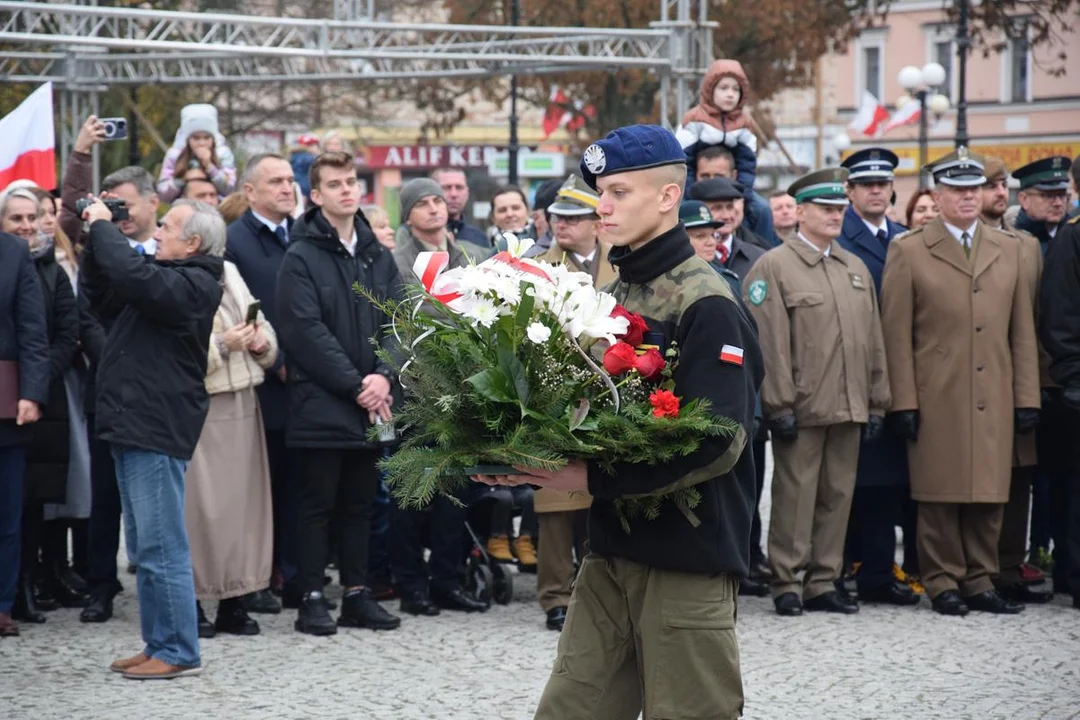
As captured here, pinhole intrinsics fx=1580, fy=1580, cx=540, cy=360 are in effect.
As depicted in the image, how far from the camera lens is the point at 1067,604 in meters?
9.05

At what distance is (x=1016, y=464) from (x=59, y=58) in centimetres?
1237

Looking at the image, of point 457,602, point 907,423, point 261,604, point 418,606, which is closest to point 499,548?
point 457,602

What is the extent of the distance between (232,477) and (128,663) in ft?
4.29

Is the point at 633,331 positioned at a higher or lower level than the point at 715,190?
lower

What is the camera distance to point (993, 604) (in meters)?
8.78

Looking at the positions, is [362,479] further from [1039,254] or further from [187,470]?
[1039,254]

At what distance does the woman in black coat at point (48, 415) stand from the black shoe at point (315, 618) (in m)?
1.44

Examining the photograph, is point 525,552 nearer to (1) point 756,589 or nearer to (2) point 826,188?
(1) point 756,589

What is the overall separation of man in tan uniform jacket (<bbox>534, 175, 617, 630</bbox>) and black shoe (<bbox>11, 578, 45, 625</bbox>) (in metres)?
2.68

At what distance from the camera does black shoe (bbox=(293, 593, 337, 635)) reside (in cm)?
805

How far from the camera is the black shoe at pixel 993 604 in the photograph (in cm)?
878

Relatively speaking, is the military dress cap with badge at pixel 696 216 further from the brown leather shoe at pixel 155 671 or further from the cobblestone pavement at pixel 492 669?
the brown leather shoe at pixel 155 671

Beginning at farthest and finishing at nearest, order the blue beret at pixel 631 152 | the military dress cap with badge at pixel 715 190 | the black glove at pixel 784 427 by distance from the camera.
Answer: the military dress cap with badge at pixel 715 190 → the black glove at pixel 784 427 → the blue beret at pixel 631 152

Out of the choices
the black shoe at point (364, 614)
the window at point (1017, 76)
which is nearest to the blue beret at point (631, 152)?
the black shoe at point (364, 614)
